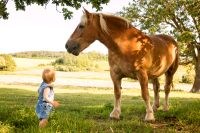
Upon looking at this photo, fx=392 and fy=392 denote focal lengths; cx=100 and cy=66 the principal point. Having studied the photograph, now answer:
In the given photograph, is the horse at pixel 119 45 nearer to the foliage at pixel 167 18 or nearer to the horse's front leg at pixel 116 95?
the horse's front leg at pixel 116 95

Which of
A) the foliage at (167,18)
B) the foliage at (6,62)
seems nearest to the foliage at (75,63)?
the foliage at (6,62)

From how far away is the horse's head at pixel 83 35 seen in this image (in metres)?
9.99

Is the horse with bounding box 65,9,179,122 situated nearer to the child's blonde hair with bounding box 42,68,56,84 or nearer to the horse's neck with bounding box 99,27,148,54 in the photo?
the horse's neck with bounding box 99,27,148,54

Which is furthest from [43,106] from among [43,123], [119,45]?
[119,45]

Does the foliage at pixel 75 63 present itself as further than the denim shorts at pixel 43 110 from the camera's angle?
Yes

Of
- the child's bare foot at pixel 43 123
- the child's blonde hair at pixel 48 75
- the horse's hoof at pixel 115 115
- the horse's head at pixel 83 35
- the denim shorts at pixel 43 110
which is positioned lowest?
the horse's hoof at pixel 115 115

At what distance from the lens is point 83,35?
1013cm

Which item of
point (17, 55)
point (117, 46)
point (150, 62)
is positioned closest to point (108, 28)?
point (117, 46)

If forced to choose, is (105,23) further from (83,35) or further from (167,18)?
(167,18)

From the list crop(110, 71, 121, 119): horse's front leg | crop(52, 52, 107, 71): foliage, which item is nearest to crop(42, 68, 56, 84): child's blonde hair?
crop(110, 71, 121, 119): horse's front leg

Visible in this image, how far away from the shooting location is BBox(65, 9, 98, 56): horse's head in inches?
393

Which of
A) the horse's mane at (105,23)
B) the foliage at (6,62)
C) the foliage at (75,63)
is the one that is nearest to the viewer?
the horse's mane at (105,23)

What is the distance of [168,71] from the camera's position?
1324cm

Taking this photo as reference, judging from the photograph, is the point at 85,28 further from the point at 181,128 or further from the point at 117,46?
the point at 181,128
